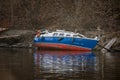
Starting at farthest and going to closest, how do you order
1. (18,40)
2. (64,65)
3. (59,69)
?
(18,40), (64,65), (59,69)

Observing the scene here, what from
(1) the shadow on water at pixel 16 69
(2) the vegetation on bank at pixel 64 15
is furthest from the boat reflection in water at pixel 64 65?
(2) the vegetation on bank at pixel 64 15

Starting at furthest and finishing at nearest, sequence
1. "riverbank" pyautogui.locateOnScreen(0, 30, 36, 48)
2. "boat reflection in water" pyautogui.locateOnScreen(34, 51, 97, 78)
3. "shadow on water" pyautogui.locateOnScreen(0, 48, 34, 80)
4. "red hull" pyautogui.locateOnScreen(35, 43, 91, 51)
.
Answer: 1. "riverbank" pyautogui.locateOnScreen(0, 30, 36, 48)
2. "red hull" pyautogui.locateOnScreen(35, 43, 91, 51)
3. "boat reflection in water" pyautogui.locateOnScreen(34, 51, 97, 78)
4. "shadow on water" pyautogui.locateOnScreen(0, 48, 34, 80)

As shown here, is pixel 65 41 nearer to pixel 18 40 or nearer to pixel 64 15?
pixel 18 40

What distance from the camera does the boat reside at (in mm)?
54938

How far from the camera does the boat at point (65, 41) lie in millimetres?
54938

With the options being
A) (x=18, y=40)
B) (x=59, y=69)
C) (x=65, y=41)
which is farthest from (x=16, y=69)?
(x=18, y=40)

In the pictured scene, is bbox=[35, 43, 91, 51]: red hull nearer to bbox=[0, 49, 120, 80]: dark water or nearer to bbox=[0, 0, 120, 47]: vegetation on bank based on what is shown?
bbox=[0, 0, 120, 47]: vegetation on bank

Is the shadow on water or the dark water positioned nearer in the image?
the shadow on water

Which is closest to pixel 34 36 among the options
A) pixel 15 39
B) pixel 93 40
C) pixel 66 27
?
pixel 15 39

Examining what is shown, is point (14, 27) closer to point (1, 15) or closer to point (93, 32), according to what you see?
point (1, 15)

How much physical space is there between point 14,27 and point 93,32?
15.9 metres

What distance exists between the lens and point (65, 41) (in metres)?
55.9

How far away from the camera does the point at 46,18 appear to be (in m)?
70.8

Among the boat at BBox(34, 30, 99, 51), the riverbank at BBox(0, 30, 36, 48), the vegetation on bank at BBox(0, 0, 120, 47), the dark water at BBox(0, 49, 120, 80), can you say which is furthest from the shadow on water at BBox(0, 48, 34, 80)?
the vegetation on bank at BBox(0, 0, 120, 47)
